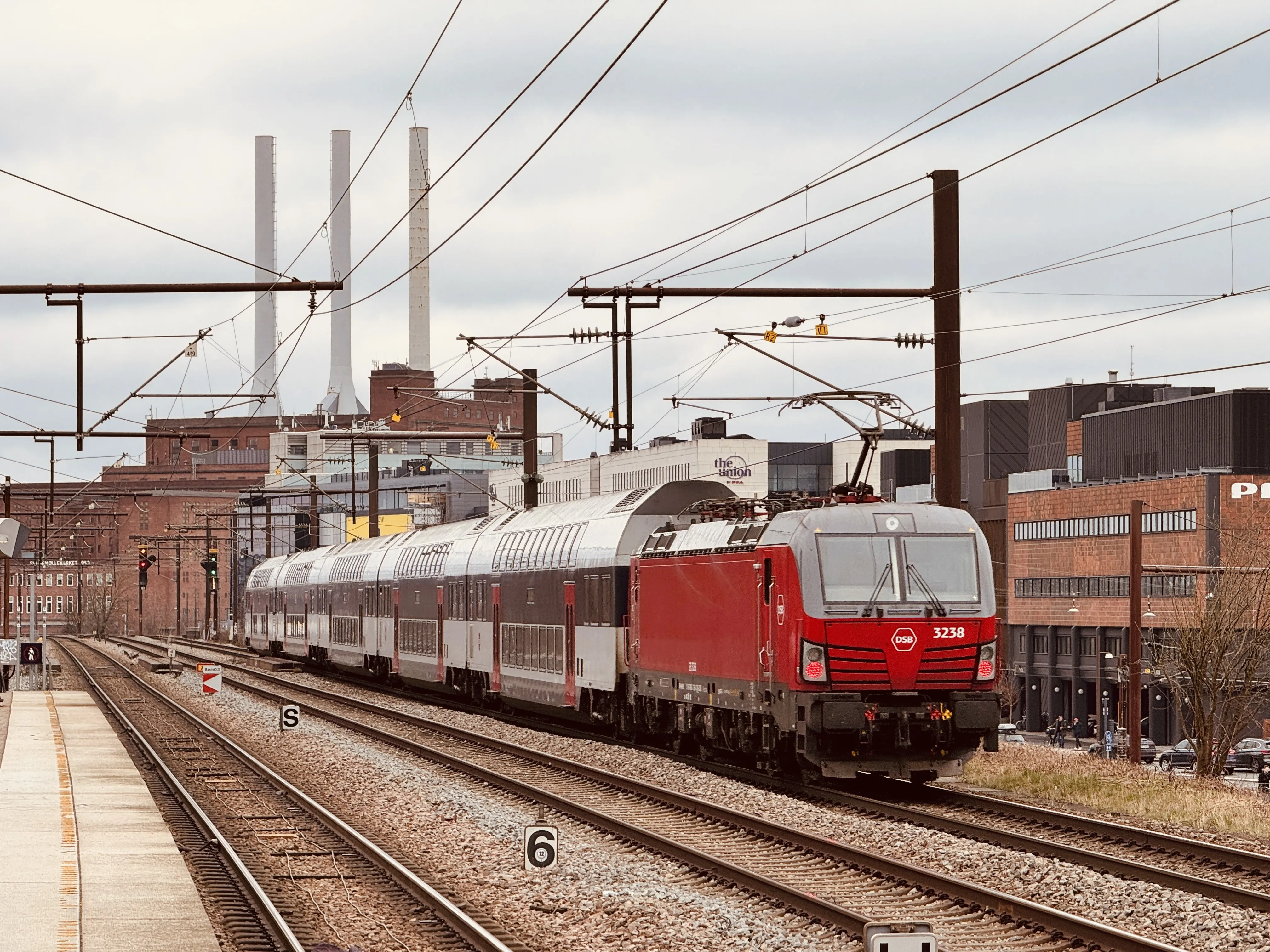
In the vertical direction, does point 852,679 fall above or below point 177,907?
above

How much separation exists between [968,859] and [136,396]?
23069 millimetres

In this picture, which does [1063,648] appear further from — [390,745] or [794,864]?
[794,864]

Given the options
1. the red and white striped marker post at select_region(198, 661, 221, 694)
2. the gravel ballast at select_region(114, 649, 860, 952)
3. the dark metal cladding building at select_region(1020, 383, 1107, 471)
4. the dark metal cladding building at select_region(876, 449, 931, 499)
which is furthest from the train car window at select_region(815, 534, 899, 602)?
the dark metal cladding building at select_region(876, 449, 931, 499)

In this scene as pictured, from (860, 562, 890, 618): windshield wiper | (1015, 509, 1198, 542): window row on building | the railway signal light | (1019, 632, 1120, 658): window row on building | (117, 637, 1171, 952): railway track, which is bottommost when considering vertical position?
(1019, 632, 1120, 658): window row on building

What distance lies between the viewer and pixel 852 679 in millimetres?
21859

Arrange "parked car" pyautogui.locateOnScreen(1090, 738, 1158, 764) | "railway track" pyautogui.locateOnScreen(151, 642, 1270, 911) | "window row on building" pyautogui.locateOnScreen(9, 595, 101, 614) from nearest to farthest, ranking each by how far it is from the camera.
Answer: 1. "railway track" pyautogui.locateOnScreen(151, 642, 1270, 911)
2. "parked car" pyautogui.locateOnScreen(1090, 738, 1158, 764)
3. "window row on building" pyautogui.locateOnScreen(9, 595, 101, 614)

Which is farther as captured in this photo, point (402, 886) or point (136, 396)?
point (136, 396)

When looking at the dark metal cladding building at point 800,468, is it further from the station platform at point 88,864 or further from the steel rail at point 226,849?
the station platform at point 88,864

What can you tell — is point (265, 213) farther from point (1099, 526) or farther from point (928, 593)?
point (928, 593)

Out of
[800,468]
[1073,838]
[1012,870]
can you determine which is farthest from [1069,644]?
[1012,870]

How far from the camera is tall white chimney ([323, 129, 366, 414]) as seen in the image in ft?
522

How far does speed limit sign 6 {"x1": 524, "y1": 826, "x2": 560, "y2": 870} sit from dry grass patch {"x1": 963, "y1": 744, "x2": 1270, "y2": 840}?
6.96m

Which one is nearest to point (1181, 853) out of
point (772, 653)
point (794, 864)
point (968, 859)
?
point (968, 859)

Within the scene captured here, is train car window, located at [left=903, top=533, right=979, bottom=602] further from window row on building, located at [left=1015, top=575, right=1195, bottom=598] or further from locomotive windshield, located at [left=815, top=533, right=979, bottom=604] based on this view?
window row on building, located at [left=1015, top=575, right=1195, bottom=598]
